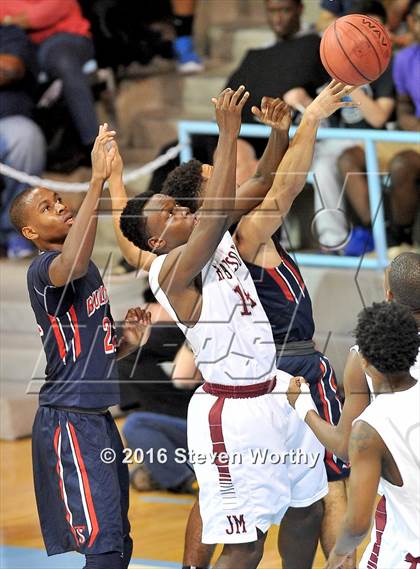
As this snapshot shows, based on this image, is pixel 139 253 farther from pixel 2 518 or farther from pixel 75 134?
pixel 75 134

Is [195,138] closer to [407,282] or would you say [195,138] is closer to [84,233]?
[84,233]

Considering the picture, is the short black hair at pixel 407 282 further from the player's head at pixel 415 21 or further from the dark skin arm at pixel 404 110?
the player's head at pixel 415 21

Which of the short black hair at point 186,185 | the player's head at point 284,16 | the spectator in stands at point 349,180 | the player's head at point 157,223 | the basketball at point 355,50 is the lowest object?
the spectator in stands at point 349,180

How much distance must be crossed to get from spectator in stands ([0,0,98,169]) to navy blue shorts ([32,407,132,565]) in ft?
15.6

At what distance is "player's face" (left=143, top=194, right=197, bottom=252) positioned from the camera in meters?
5.02

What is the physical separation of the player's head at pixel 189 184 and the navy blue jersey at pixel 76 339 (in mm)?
456

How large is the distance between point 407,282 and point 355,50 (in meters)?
1.50

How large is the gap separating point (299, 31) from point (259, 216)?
4.26m

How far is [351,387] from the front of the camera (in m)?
4.40

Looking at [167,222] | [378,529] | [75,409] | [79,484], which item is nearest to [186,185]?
[167,222]

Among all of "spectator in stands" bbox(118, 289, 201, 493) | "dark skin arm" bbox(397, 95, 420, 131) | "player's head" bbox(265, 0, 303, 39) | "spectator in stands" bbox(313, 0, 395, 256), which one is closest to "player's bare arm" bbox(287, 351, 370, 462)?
"spectator in stands" bbox(118, 289, 201, 493)

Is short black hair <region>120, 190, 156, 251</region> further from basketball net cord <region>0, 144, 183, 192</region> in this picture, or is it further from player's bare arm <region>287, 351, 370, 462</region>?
basketball net cord <region>0, 144, 183, 192</region>

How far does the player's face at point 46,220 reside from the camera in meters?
5.14

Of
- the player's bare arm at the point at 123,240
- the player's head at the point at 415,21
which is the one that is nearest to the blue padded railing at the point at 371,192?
the player's head at the point at 415,21
